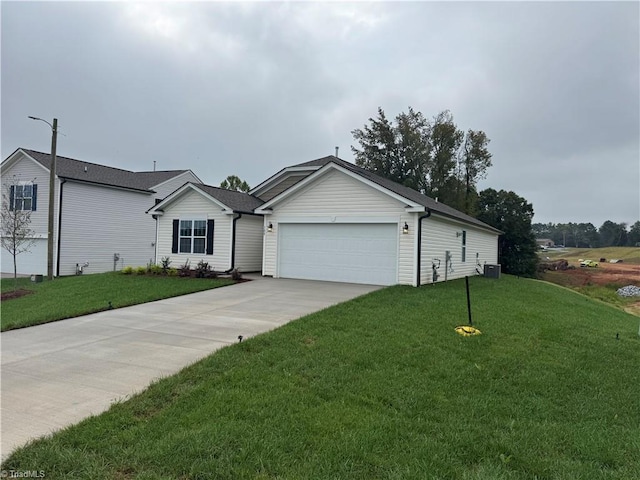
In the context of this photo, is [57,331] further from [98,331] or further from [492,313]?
[492,313]

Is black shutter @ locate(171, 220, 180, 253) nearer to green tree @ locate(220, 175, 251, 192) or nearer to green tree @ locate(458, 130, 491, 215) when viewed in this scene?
green tree @ locate(458, 130, 491, 215)

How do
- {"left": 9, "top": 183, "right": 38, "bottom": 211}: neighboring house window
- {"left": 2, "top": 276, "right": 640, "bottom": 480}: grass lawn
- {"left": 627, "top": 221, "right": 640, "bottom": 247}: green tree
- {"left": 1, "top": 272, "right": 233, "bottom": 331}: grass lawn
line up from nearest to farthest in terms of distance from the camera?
{"left": 2, "top": 276, "right": 640, "bottom": 480}: grass lawn
{"left": 1, "top": 272, "right": 233, "bottom": 331}: grass lawn
{"left": 9, "top": 183, "right": 38, "bottom": 211}: neighboring house window
{"left": 627, "top": 221, "right": 640, "bottom": 247}: green tree

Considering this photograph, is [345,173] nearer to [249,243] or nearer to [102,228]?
[249,243]

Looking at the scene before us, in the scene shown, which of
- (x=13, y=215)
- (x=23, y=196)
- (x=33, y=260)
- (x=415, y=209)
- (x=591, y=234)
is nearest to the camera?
(x=415, y=209)

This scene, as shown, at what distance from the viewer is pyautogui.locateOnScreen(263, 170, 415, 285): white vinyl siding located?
13.6m

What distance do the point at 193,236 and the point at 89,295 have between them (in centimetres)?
637

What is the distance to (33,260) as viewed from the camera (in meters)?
21.1

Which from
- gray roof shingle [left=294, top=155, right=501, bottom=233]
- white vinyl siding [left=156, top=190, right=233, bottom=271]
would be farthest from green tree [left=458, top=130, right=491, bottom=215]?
white vinyl siding [left=156, top=190, right=233, bottom=271]

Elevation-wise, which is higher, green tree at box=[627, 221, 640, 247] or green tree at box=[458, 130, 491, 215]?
green tree at box=[458, 130, 491, 215]

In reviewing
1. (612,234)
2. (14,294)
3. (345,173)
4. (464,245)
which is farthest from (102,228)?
(612,234)

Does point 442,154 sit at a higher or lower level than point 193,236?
higher

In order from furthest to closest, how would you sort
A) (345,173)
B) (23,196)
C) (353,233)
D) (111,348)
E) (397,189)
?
(23,196)
(397,189)
(345,173)
(353,233)
(111,348)

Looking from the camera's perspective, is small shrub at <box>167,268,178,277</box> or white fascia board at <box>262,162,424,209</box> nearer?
white fascia board at <box>262,162,424,209</box>

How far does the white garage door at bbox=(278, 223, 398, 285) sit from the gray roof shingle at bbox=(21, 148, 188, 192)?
11.9 metres
